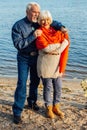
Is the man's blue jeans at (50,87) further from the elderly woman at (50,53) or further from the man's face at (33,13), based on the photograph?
the man's face at (33,13)

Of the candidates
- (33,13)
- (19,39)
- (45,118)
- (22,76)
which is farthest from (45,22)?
(45,118)

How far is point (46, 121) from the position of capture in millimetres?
7062

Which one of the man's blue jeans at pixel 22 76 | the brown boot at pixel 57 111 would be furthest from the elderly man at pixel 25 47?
the brown boot at pixel 57 111

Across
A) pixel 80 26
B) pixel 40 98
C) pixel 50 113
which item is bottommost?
pixel 80 26

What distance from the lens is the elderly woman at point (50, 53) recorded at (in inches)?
263

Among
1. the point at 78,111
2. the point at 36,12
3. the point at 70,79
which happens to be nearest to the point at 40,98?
the point at 78,111

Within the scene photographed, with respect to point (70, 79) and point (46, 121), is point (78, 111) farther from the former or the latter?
point (70, 79)

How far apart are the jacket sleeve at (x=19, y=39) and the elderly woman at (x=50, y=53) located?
0.15 metres

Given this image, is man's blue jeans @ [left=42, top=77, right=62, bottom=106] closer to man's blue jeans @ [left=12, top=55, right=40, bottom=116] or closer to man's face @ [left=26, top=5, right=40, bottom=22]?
man's blue jeans @ [left=12, top=55, right=40, bottom=116]

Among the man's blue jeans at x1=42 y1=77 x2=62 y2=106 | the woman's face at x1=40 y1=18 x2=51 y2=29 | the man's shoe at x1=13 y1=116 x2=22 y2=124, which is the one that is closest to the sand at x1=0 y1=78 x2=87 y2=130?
the man's shoe at x1=13 y1=116 x2=22 y2=124

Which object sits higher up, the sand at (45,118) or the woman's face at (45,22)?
the woman's face at (45,22)

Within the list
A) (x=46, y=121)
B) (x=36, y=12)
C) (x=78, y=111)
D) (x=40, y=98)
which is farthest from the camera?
(x=40, y=98)

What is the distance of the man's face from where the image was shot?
21.5 feet

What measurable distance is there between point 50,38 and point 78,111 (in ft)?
5.52
